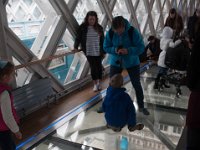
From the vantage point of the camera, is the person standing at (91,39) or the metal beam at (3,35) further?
the person standing at (91,39)

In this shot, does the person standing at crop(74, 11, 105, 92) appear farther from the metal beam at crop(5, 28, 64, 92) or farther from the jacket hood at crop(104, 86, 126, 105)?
the jacket hood at crop(104, 86, 126, 105)

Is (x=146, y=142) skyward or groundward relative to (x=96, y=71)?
groundward

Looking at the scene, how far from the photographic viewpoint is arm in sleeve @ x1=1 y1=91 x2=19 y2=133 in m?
1.77

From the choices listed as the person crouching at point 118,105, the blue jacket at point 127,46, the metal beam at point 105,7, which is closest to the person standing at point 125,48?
the blue jacket at point 127,46

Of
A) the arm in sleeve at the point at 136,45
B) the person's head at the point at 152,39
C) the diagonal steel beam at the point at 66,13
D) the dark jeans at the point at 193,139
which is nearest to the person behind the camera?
the dark jeans at the point at 193,139

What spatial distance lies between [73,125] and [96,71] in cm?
135

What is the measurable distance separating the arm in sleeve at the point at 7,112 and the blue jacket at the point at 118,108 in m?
0.86

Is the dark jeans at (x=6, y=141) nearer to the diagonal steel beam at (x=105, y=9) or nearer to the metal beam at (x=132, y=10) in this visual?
the diagonal steel beam at (x=105, y=9)

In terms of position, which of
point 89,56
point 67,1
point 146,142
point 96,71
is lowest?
point 146,142

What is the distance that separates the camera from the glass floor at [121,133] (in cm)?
262

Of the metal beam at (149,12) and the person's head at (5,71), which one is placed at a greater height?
the metal beam at (149,12)

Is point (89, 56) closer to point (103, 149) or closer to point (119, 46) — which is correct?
point (119, 46)

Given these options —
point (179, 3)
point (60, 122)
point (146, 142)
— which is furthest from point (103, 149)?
point (179, 3)

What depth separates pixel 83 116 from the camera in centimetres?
332
